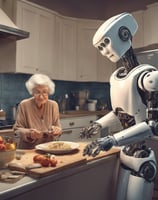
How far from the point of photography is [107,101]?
389 cm

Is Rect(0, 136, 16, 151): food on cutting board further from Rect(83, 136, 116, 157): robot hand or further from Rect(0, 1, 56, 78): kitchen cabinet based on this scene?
Rect(0, 1, 56, 78): kitchen cabinet

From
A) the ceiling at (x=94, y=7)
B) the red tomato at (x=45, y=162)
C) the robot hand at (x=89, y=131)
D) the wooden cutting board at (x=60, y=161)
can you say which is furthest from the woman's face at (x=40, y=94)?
the ceiling at (x=94, y=7)

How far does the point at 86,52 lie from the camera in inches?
140

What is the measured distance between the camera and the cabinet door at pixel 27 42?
270cm

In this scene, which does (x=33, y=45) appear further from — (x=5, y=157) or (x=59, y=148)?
(x=5, y=157)

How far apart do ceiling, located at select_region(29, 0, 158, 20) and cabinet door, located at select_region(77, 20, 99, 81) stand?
1.13 feet

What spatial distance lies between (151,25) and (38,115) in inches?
76.0

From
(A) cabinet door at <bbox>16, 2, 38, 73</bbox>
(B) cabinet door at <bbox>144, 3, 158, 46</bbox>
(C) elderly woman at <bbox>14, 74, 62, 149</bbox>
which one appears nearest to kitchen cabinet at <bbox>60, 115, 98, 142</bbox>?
(A) cabinet door at <bbox>16, 2, 38, 73</bbox>

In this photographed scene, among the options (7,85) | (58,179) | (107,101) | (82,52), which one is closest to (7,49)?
(7,85)

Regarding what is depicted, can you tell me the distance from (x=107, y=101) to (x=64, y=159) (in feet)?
9.13

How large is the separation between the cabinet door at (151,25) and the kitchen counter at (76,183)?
1990 mm

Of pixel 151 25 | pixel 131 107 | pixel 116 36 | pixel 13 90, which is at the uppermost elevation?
pixel 151 25

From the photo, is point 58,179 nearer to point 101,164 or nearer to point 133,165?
point 101,164

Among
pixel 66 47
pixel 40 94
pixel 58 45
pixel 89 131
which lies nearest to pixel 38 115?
pixel 40 94
